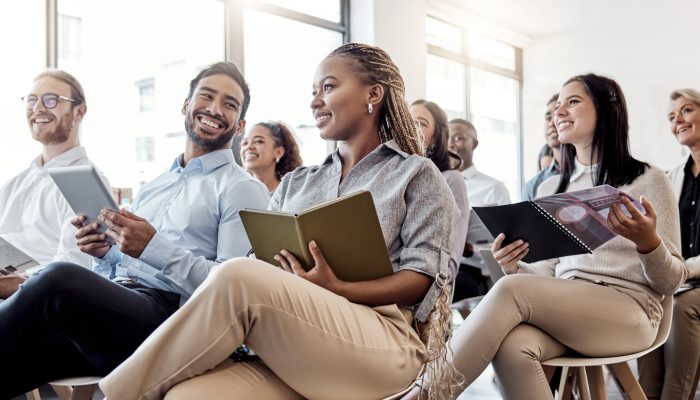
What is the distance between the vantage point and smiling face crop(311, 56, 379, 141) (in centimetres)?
163

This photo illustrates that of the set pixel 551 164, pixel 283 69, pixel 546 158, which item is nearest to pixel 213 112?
pixel 551 164

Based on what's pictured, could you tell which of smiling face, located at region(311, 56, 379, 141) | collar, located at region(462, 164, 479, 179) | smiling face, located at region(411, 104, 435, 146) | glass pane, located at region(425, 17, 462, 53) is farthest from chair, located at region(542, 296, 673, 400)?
glass pane, located at region(425, 17, 462, 53)

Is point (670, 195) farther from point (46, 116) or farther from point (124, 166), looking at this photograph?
point (124, 166)

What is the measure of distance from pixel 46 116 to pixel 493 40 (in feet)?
22.0

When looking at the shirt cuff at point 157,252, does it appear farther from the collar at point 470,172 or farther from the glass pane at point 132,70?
the collar at point 470,172

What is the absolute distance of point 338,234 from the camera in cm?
130

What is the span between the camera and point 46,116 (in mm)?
2590

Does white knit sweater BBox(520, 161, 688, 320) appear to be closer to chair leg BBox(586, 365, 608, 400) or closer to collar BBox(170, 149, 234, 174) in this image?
chair leg BBox(586, 365, 608, 400)

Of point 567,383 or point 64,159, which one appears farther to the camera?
point 64,159

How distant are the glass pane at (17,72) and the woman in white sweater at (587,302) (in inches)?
115

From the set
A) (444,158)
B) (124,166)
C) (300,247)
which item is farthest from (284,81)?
(300,247)

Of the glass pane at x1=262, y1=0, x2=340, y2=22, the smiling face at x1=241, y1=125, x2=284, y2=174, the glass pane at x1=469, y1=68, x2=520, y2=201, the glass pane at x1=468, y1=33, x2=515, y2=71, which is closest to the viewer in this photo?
the smiling face at x1=241, y1=125, x2=284, y2=174

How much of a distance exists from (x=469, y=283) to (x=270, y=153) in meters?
1.20

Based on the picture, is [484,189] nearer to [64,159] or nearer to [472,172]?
[472,172]
